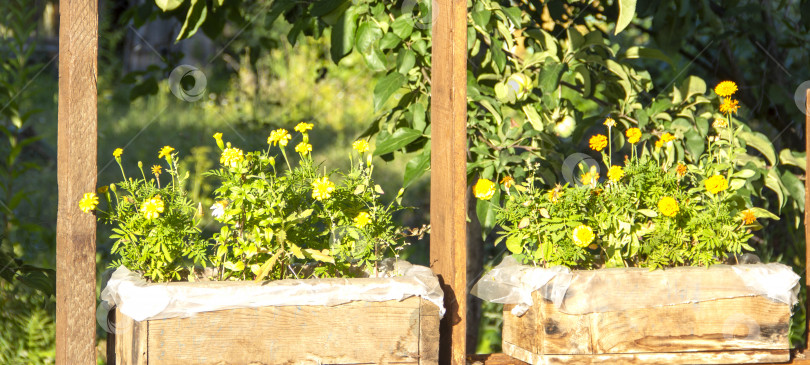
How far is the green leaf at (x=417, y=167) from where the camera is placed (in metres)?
1.84

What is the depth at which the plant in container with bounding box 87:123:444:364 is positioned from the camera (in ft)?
4.67

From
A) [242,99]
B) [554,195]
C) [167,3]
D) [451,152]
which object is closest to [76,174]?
[167,3]

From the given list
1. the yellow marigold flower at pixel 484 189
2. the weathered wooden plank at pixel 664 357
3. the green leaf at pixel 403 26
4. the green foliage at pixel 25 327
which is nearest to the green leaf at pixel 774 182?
the weathered wooden plank at pixel 664 357

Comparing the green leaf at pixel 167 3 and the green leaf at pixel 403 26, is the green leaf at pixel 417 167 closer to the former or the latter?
the green leaf at pixel 403 26

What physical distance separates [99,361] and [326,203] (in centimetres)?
181

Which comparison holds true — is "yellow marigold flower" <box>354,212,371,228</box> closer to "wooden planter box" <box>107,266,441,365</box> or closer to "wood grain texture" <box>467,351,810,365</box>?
"wooden planter box" <box>107,266,441,365</box>

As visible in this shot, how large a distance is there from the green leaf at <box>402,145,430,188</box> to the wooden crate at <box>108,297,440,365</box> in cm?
41

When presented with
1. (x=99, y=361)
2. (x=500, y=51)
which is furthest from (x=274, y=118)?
(x=500, y=51)

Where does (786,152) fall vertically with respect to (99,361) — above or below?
above

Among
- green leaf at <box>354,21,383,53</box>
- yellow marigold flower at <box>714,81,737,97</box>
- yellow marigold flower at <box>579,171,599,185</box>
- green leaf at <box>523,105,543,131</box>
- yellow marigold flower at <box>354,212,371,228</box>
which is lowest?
yellow marigold flower at <box>354,212,371,228</box>

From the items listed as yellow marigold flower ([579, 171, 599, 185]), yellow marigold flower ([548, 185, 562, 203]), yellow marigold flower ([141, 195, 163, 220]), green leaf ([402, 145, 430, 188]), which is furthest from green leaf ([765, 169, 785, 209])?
yellow marigold flower ([141, 195, 163, 220])

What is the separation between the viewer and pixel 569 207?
5.64 ft

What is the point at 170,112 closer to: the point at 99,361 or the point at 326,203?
the point at 99,361

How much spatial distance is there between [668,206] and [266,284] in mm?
871
